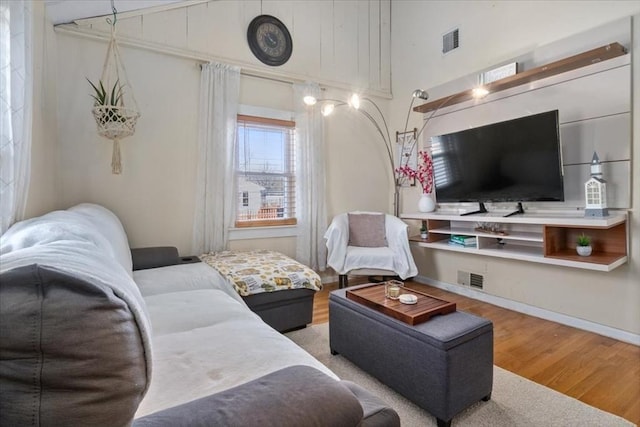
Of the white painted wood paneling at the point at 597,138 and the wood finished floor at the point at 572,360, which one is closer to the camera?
the wood finished floor at the point at 572,360

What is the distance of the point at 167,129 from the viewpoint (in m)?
3.11

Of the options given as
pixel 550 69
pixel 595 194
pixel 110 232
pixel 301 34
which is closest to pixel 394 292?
pixel 110 232

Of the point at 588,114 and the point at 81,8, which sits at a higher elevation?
the point at 81,8

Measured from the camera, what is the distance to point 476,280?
3379mm

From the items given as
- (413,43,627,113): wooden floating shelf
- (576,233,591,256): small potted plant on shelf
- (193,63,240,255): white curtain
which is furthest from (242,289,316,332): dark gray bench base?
(413,43,627,113): wooden floating shelf

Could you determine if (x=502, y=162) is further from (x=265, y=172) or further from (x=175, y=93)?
(x=175, y=93)

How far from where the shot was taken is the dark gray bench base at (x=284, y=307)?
2.40 m

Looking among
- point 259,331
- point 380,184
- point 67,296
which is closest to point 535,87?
point 380,184

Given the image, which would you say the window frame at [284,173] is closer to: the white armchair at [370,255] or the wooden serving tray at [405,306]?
the white armchair at [370,255]

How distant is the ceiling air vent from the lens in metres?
3.58

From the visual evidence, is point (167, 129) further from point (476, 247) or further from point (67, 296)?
point (476, 247)

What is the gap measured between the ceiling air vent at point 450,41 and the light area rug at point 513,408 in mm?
3336

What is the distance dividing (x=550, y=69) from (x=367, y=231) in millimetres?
2258

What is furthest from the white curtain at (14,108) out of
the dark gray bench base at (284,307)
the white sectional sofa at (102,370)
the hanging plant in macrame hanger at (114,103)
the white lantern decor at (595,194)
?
the white lantern decor at (595,194)
